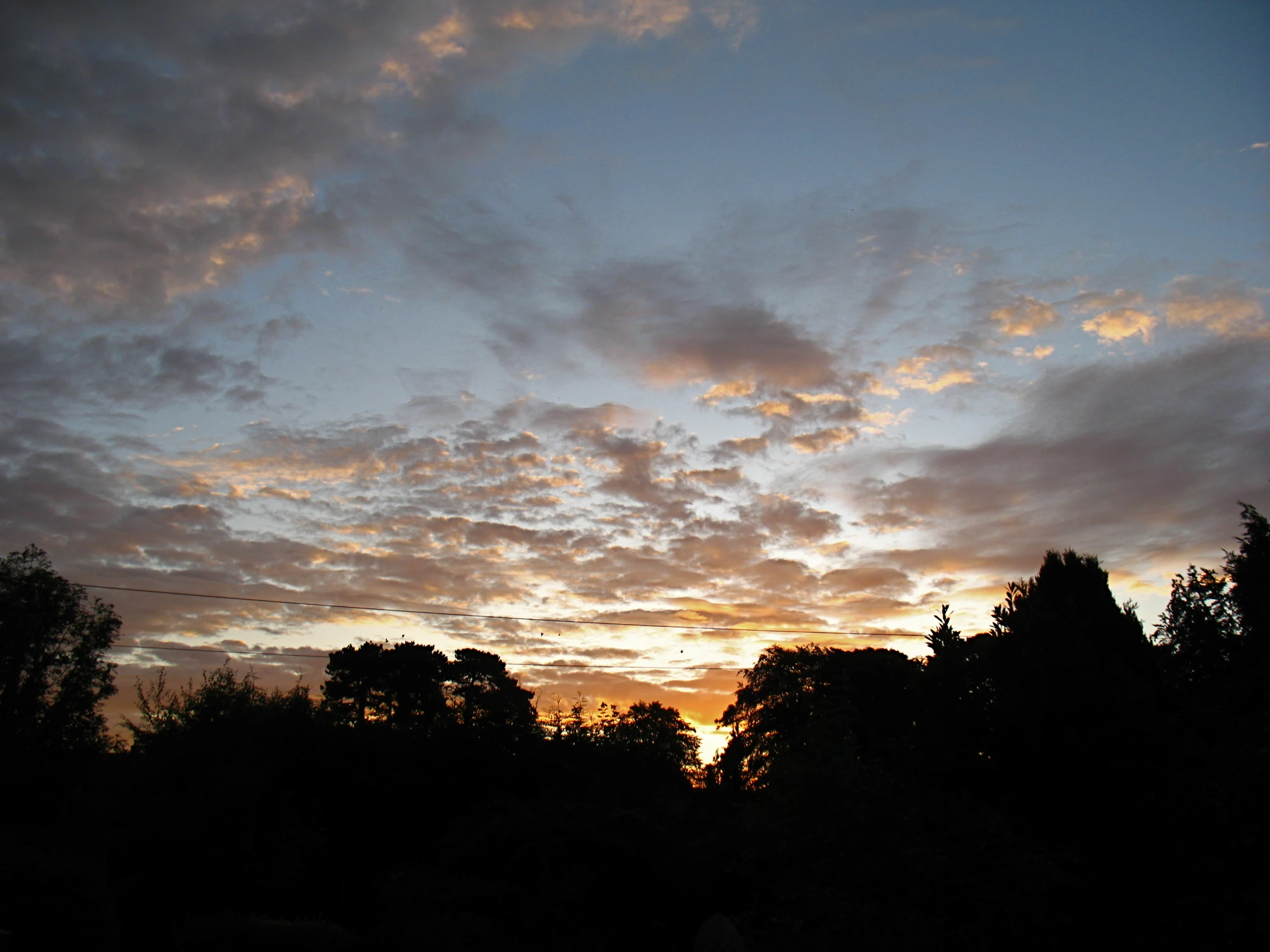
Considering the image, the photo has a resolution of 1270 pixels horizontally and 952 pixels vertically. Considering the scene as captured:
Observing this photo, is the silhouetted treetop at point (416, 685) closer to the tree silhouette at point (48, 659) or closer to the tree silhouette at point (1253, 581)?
the tree silhouette at point (48, 659)

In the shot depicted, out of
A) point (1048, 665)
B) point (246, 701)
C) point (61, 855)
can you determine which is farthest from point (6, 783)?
point (1048, 665)

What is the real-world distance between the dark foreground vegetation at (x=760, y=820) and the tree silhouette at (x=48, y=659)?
2.84m

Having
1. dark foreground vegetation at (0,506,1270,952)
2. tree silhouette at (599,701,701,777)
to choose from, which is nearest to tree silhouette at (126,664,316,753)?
dark foreground vegetation at (0,506,1270,952)

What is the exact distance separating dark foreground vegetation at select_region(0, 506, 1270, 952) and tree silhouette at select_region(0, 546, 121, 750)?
284 centimetres

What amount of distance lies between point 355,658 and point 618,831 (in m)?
43.4

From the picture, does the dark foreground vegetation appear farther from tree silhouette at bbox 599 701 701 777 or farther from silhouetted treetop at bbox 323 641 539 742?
silhouetted treetop at bbox 323 641 539 742

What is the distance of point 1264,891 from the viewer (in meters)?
12.3

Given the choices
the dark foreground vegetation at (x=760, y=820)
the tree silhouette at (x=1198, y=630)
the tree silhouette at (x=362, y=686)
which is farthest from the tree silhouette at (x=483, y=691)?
the tree silhouette at (x=1198, y=630)

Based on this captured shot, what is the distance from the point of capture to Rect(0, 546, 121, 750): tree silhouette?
4069 centimetres

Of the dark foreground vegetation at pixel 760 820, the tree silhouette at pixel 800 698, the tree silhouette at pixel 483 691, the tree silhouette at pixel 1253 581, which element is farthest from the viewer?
the tree silhouette at pixel 483 691

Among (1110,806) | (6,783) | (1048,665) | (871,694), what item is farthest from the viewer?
(871,694)

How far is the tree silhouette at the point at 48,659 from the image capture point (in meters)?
40.7

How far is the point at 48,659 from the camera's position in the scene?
42656 millimetres

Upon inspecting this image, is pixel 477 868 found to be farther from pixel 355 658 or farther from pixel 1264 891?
pixel 355 658
